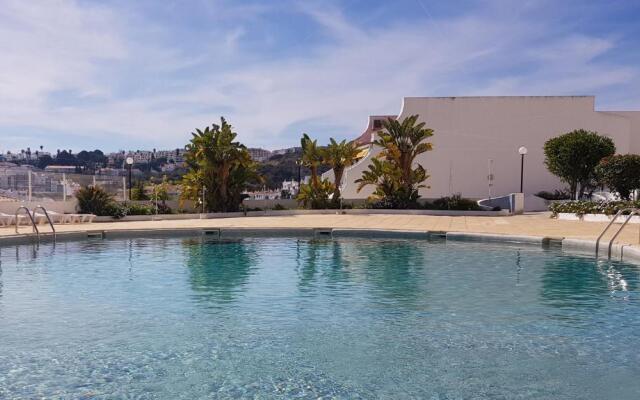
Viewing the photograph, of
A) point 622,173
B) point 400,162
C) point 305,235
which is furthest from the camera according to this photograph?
point 400,162

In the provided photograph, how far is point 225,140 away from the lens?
85.0 ft

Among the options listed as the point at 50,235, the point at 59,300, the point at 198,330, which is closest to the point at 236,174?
the point at 50,235

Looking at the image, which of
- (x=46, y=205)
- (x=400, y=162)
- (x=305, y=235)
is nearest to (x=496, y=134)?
(x=400, y=162)

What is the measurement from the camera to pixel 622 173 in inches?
998

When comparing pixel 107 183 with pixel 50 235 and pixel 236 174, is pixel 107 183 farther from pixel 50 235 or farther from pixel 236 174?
pixel 50 235

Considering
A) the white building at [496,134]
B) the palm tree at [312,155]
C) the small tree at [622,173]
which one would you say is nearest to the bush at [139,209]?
the palm tree at [312,155]

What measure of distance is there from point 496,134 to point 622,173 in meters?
11.8

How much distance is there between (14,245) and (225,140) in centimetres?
1155

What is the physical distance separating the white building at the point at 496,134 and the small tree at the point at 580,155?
5111 mm

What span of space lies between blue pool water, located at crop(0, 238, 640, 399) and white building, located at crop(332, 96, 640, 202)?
953 inches

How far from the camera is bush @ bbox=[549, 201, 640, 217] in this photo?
70.4 feet

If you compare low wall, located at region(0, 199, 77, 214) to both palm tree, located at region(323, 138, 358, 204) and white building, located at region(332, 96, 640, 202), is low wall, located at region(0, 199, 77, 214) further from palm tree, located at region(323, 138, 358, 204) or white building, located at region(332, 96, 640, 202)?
white building, located at region(332, 96, 640, 202)

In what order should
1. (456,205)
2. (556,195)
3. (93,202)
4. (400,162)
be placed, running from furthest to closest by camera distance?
(556,195)
(400,162)
(456,205)
(93,202)

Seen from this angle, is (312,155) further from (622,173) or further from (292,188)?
(292,188)
